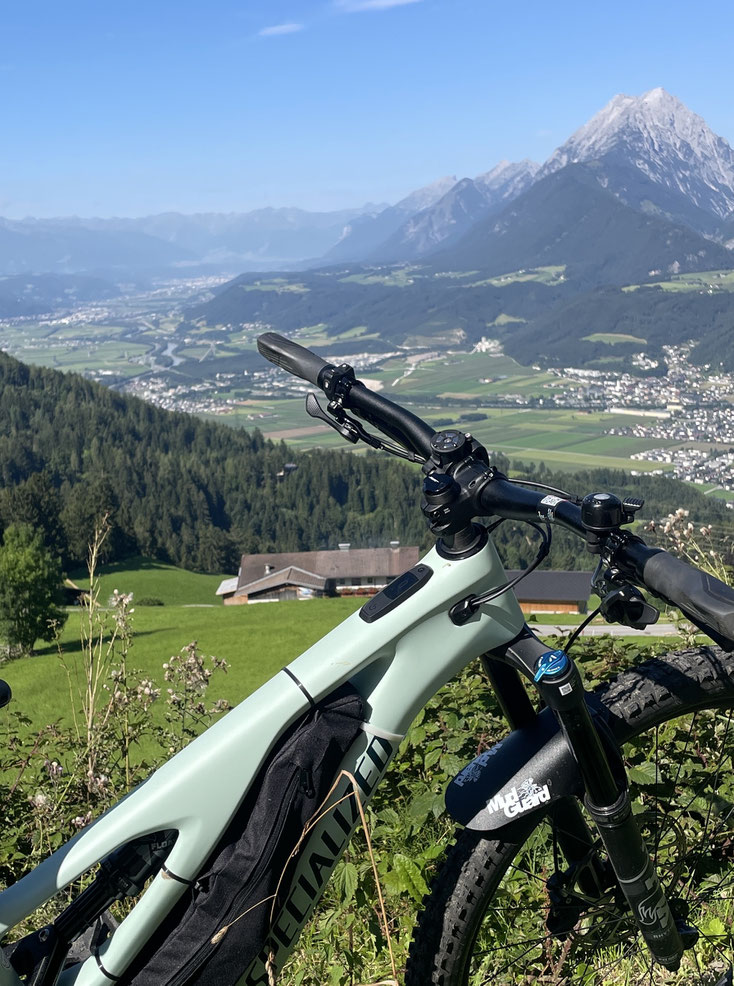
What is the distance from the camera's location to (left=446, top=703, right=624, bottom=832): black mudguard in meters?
1.85

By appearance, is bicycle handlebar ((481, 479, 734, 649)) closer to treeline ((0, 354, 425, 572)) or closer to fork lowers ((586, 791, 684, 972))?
fork lowers ((586, 791, 684, 972))

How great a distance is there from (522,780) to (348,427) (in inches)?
37.0

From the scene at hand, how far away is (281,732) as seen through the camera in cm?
178

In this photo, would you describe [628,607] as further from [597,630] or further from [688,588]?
[597,630]

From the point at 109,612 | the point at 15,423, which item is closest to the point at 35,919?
the point at 109,612

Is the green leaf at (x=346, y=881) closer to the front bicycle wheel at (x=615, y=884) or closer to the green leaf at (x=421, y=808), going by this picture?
the green leaf at (x=421, y=808)

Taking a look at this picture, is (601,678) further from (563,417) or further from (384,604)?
(563,417)

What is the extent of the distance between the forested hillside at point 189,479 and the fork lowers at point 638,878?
59072mm

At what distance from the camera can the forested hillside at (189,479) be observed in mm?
68625

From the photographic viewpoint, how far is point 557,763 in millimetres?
1860

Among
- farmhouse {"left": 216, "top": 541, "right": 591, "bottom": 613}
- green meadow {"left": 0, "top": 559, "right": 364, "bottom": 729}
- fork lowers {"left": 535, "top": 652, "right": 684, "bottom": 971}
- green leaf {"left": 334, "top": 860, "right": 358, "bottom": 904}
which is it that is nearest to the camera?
fork lowers {"left": 535, "top": 652, "right": 684, "bottom": 971}

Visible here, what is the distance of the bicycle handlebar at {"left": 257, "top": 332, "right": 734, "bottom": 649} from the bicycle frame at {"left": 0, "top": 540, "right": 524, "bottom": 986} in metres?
0.18

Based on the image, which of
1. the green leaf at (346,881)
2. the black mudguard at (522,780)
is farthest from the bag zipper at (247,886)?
the green leaf at (346,881)

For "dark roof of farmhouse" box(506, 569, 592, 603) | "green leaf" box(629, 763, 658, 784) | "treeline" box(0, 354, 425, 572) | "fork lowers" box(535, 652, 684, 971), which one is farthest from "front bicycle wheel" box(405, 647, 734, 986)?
"treeline" box(0, 354, 425, 572)
